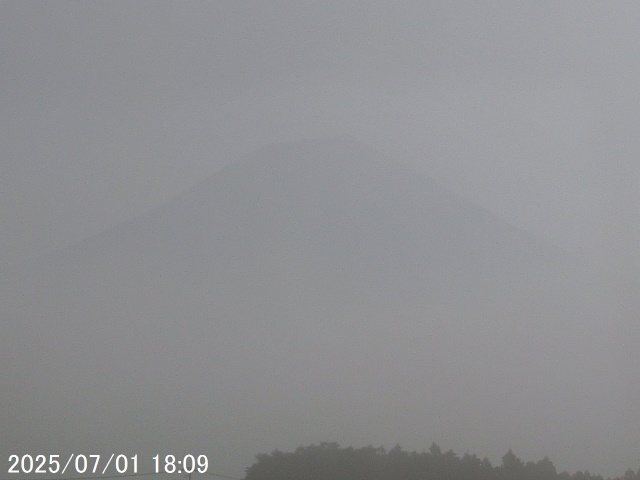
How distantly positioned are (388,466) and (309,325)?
52 centimetres

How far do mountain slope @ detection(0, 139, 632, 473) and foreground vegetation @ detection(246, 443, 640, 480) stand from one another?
4cm

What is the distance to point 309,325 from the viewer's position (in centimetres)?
271

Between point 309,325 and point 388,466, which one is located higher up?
point 309,325

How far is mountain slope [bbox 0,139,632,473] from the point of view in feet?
8.67

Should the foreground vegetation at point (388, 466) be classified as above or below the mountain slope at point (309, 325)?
below

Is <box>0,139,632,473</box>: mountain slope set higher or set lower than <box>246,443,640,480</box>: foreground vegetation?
higher

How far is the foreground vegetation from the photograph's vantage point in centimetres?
266

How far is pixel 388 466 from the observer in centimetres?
267

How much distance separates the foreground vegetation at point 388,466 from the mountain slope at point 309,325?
43 mm

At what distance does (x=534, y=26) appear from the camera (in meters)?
2.90

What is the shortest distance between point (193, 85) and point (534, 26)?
1206 millimetres

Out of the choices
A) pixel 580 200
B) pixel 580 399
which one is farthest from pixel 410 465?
pixel 580 200

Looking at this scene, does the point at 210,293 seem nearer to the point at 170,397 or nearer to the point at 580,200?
the point at 170,397

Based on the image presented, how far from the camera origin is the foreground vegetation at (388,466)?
2658 millimetres
